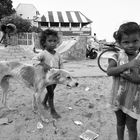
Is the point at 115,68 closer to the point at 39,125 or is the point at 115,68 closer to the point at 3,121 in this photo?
the point at 39,125

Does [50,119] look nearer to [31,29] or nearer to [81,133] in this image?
[81,133]

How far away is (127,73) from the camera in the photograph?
5.16ft

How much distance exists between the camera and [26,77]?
281cm

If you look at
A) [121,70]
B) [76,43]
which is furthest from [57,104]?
[76,43]

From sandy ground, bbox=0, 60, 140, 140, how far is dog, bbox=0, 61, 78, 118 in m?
0.33

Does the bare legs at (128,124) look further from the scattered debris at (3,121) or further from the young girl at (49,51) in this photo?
the scattered debris at (3,121)

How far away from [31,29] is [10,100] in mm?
26748

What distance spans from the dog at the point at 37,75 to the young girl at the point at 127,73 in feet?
3.23

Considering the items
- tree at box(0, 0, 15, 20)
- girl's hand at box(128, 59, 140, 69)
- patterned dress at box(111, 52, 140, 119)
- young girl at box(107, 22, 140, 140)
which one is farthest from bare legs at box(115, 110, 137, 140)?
tree at box(0, 0, 15, 20)

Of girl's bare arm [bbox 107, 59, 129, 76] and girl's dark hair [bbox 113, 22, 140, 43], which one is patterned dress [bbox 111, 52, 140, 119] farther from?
girl's dark hair [bbox 113, 22, 140, 43]

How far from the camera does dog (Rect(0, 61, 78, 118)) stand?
2605 millimetres

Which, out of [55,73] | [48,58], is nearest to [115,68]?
[55,73]

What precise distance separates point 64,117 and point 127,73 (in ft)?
5.72

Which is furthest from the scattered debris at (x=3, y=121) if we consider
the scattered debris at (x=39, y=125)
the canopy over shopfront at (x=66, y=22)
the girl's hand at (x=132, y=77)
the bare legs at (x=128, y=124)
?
the canopy over shopfront at (x=66, y=22)
